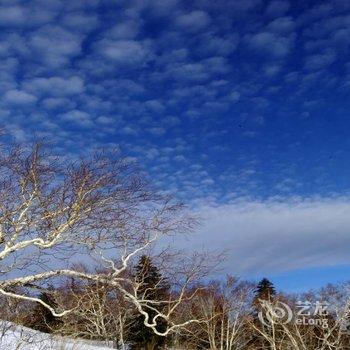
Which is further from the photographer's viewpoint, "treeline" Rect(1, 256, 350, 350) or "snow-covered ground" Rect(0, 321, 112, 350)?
"treeline" Rect(1, 256, 350, 350)

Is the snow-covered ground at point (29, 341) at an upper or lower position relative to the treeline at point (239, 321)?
lower

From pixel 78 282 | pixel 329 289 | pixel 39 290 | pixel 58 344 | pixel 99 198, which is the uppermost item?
pixel 329 289

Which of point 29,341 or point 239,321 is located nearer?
point 29,341

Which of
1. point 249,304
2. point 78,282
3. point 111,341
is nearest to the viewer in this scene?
point 78,282

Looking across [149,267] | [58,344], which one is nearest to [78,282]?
[58,344]

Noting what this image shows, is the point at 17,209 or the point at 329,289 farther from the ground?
the point at 329,289

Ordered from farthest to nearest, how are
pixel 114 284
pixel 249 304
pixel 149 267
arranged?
pixel 249 304 → pixel 149 267 → pixel 114 284

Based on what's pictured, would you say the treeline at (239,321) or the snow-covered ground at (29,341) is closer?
the snow-covered ground at (29,341)

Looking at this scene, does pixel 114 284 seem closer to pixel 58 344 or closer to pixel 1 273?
pixel 1 273

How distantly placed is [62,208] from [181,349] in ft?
108

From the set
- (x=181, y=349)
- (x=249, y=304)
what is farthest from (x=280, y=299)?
(x=181, y=349)

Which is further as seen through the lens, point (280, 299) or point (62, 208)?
point (280, 299)

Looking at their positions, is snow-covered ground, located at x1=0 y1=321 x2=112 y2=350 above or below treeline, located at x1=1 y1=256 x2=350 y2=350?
below

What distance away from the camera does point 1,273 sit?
37.4ft
